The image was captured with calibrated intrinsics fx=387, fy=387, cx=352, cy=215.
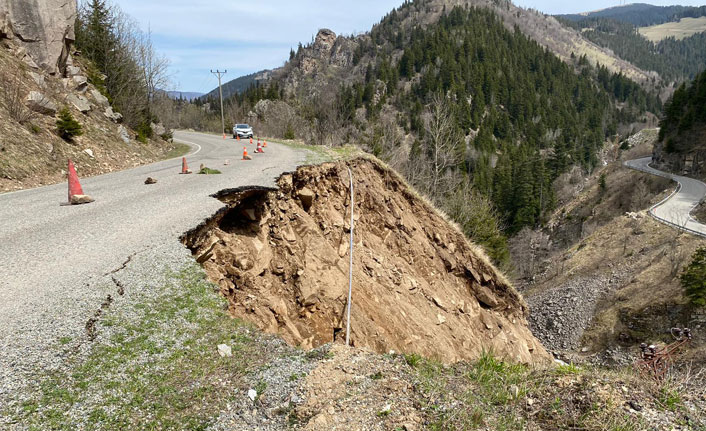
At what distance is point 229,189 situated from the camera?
8.39 metres

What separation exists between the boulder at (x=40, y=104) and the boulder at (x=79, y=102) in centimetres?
178

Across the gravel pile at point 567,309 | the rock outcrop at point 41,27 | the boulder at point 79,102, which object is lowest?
the gravel pile at point 567,309

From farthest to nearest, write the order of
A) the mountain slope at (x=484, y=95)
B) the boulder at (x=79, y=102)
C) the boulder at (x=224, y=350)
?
the mountain slope at (x=484, y=95) < the boulder at (x=79, y=102) < the boulder at (x=224, y=350)

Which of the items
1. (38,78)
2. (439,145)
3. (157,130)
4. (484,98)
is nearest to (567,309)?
(439,145)

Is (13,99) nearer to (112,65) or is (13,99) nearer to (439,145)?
(112,65)

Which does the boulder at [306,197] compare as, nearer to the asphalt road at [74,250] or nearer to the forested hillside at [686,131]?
the asphalt road at [74,250]

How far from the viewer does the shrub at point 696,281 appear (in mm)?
17969

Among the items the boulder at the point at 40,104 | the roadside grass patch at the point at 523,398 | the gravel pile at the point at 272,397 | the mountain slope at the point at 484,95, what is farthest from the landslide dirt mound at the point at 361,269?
the mountain slope at the point at 484,95

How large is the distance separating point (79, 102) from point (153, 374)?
1717 cm

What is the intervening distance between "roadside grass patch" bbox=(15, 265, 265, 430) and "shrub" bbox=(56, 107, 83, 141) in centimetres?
1240

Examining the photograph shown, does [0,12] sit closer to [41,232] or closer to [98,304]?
[41,232]

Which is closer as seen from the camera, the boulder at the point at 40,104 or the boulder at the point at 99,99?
the boulder at the point at 40,104

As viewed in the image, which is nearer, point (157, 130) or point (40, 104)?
point (40, 104)

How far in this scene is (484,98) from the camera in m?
113
